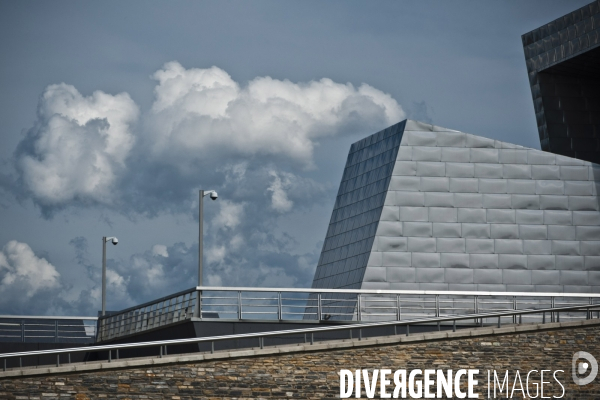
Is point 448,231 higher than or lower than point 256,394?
higher

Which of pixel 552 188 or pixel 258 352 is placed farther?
pixel 552 188

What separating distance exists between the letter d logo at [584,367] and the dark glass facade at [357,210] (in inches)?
615

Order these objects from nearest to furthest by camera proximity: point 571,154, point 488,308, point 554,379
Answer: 1. point 554,379
2. point 488,308
3. point 571,154

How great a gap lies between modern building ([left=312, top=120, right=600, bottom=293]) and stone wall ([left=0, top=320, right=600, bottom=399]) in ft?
46.0

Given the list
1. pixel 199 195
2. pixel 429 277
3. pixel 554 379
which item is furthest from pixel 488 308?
pixel 199 195

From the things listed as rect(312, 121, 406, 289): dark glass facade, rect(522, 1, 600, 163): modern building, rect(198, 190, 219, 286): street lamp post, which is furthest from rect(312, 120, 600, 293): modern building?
rect(198, 190, 219, 286): street lamp post

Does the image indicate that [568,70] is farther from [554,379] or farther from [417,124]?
[554,379]

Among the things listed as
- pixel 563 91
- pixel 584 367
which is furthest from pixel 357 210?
pixel 584 367

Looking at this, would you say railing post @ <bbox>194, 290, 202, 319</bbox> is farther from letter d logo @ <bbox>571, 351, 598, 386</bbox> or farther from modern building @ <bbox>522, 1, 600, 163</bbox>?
modern building @ <bbox>522, 1, 600, 163</bbox>

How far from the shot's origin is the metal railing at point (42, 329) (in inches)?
1855

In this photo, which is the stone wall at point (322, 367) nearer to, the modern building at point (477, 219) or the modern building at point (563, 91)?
the modern building at point (477, 219)

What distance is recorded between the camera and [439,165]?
4841 cm

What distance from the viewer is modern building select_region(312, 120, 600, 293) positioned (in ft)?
155

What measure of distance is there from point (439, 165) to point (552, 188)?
213 inches
